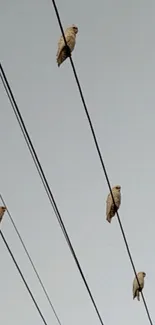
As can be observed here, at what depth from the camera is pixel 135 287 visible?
6.61 metres

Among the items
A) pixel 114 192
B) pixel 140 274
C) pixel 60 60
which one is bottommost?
pixel 140 274

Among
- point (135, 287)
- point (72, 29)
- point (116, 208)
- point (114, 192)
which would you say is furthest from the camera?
point (135, 287)

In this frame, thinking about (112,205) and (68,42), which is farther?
(112,205)

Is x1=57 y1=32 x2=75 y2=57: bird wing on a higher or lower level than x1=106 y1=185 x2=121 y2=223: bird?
higher

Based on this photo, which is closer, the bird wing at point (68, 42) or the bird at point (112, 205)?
the bird wing at point (68, 42)

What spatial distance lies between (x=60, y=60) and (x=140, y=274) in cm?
360

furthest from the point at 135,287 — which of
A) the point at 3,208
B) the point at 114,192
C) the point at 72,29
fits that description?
the point at 72,29

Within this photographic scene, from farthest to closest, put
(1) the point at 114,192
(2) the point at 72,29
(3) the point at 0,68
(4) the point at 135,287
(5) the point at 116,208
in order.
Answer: (4) the point at 135,287
(1) the point at 114,192
(5) the point at 116,208
(2) the point at 72,29
(3) the point at 0,68

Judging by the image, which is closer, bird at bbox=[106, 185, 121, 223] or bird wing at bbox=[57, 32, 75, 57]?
bird wing at bbox=[57, 32, 75, 57]

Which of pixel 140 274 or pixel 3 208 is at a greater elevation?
pixel 3 208

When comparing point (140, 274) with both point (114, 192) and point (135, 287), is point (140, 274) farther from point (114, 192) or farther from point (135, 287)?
point (114, 192)

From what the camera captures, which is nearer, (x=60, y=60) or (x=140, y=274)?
(x=60, y=60)

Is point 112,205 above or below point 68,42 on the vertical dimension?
below

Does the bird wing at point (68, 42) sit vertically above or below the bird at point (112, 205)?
above
